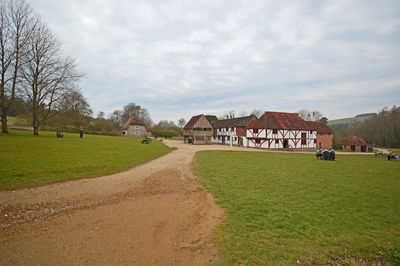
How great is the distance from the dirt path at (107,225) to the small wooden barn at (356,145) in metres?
52.5

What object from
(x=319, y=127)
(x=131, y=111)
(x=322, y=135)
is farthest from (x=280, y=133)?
(x=131, y=111)

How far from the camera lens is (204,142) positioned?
45938 millimetres

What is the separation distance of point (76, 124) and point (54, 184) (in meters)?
41.4

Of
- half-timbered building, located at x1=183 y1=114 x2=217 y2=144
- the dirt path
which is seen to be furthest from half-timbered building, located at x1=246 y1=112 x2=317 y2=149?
the dirt path

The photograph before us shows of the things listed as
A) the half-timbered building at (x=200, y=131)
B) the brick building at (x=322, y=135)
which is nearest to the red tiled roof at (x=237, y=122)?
the half-timbered building at (x=200, y=131)

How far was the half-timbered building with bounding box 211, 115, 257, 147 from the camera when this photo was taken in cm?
4138

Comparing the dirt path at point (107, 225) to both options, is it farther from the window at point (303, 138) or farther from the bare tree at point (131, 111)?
the bare tree at point (131, 111)

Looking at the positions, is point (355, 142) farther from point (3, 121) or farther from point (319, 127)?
point (3, 121)

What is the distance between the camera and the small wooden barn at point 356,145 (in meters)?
43.5

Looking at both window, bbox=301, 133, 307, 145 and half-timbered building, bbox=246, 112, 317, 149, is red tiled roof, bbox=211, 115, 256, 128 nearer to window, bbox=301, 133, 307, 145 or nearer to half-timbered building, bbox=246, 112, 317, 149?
half-timbered building, bbox=246, 112, 317, 149

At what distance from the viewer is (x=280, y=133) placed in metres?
38.5

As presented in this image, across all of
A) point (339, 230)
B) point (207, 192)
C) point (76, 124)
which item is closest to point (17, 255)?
point (207, 192)

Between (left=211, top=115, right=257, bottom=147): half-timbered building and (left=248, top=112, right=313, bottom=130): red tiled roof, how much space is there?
83.5 inches

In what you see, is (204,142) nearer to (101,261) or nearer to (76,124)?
(76,124)
